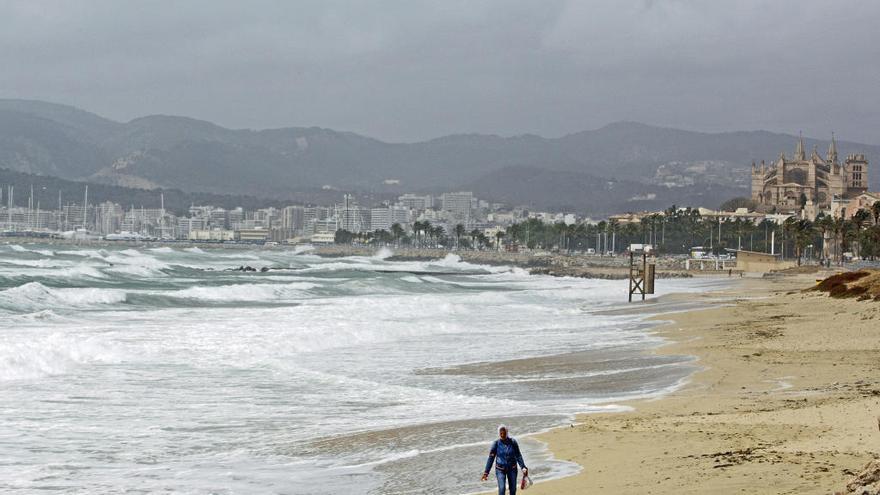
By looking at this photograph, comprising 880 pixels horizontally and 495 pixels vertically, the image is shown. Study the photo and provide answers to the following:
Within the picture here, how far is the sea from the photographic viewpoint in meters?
13.1

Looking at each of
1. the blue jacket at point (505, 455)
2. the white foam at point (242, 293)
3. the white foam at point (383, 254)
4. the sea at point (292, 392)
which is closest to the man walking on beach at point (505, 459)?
the blue jacket at point (505, 455)

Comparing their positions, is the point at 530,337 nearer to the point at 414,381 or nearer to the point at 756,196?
the point at 414,381

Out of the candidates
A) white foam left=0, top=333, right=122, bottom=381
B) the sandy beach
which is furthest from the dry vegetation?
white foam left=0, top=333, right=122, bottom=381

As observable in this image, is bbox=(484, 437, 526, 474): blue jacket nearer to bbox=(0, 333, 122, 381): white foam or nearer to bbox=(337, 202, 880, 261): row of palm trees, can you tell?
bbox=(0, 333, 122, 381): white foam

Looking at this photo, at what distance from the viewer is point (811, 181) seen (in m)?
184

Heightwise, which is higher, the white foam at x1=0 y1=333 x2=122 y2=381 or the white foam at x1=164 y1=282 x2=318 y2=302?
the white foam at x1=0 y1=333 x2=122 y2=381

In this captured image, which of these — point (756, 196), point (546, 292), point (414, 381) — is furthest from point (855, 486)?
point (756, 196)

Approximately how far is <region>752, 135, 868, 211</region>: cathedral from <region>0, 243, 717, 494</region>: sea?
499 ft

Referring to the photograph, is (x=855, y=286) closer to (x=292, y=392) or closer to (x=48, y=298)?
(x=292, y=392)

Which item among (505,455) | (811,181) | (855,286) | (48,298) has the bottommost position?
(48,298)

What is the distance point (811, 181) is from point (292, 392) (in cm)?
17702

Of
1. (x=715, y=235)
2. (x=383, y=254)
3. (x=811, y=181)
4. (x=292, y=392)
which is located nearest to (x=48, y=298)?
(x=292, y=392)

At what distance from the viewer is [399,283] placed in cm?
7175

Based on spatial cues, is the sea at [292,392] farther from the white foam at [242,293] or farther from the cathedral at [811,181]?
the cathedral at [811,181]
